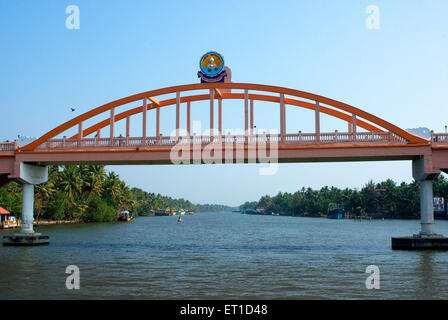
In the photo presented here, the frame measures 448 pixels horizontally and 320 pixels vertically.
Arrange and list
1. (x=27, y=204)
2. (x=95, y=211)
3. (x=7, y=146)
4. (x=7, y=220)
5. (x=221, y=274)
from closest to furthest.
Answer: (x=221, y=274)
(x=27, y=204)
(x=7, y=146)
(x=7, y=220)
(x=95, y=211)

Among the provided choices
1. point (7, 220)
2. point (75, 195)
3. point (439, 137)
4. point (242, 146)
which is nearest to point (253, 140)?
point (242, 146)

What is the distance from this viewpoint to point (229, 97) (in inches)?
1345

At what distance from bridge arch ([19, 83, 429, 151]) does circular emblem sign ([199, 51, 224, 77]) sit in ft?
3.15

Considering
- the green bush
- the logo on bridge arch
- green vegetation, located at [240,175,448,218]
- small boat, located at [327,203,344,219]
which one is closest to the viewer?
the logo on bridge arch

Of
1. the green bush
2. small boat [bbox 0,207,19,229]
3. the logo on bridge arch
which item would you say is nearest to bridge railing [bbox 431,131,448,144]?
the logo on bridge arch

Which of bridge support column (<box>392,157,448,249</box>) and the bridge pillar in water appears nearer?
bridge support column (<box>392,157,448,249</box>)

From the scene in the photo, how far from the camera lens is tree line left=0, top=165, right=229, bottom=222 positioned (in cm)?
6849

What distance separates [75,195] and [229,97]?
183ft

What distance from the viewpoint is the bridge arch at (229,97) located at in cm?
2906

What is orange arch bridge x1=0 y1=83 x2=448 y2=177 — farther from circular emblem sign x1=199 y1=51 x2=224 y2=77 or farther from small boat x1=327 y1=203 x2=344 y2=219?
small boat x1=327 y1=203 x2=344 y2=219

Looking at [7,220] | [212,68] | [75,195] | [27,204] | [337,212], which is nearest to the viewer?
[212,68]

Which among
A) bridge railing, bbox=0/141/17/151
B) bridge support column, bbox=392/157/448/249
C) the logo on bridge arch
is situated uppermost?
the logo on bridge arch

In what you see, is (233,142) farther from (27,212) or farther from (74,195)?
(74,195)

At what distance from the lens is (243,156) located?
96.7 ft
